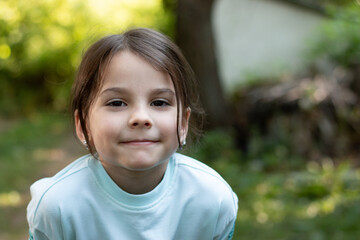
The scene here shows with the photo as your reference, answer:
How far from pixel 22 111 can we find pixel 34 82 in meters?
0.93

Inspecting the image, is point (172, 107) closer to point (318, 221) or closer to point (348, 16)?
point (318, 221)

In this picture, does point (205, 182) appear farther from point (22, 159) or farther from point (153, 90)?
point (22, 159)

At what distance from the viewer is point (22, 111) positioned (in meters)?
12.0

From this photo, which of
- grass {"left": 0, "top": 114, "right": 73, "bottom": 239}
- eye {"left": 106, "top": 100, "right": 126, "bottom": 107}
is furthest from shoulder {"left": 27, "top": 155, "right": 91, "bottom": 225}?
grass {"left": 0, "top": 114, "right": 73, "bottom": 239}

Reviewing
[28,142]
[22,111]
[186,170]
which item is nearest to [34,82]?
[22,111]

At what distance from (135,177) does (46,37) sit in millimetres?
10643

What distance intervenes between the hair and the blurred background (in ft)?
1.05

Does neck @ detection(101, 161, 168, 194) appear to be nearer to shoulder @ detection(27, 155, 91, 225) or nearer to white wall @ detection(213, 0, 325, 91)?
shoulder @ detection(27, 155, 91, 225)

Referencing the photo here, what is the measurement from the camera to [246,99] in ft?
26.4

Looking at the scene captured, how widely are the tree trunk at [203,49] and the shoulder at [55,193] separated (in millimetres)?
5400

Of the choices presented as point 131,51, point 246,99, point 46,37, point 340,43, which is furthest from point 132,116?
point 46,37

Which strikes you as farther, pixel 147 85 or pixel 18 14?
pixel 18 14

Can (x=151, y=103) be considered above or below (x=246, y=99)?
above

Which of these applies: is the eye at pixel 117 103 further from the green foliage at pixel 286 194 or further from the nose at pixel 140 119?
the green foliage at pixel 286 194
